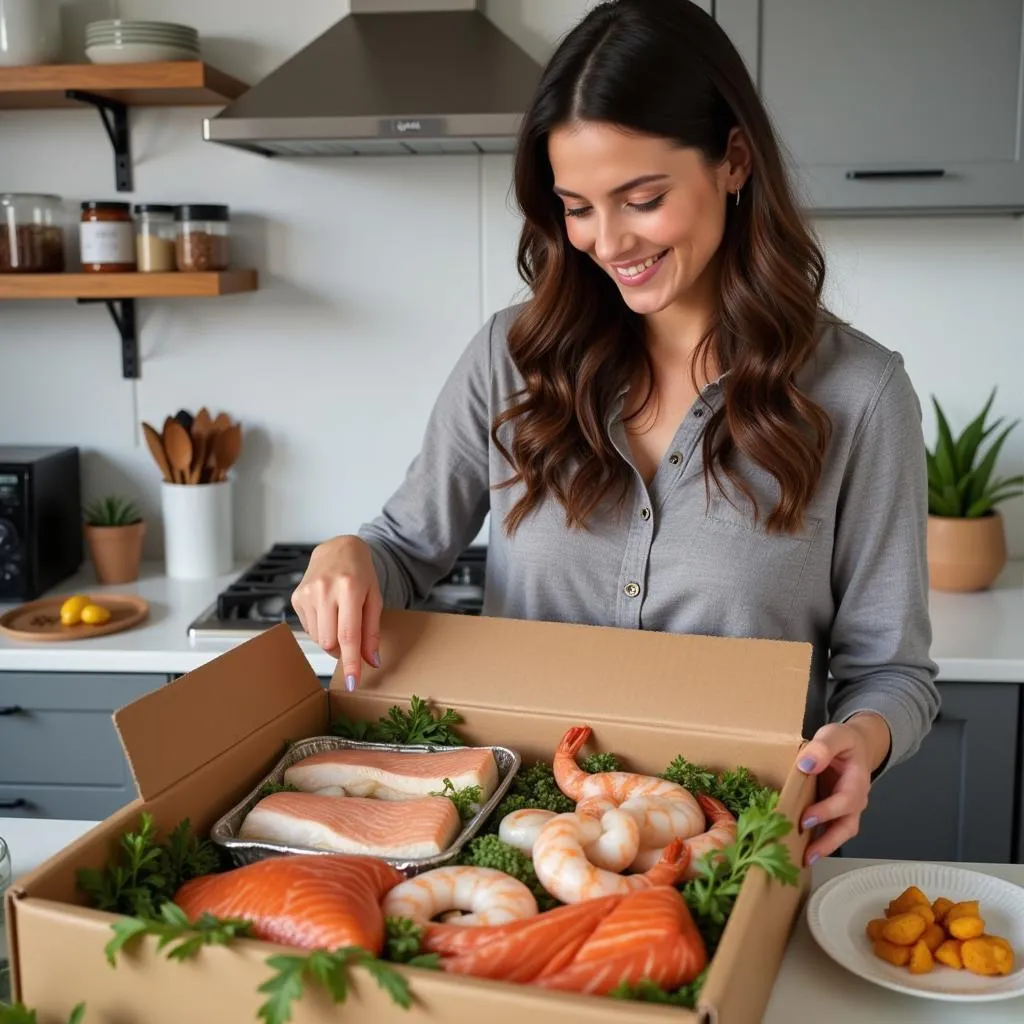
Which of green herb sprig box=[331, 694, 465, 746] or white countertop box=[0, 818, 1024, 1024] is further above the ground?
green herb sprig box=[331, 694, 465, 746]

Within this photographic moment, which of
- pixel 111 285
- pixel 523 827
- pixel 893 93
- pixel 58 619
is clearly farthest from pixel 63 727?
pixel 893 93

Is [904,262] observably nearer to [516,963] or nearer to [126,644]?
[126,644]

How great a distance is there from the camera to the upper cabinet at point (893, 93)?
2.23 metres

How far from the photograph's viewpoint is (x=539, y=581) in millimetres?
1547

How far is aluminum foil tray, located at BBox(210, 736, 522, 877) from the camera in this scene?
107 cm

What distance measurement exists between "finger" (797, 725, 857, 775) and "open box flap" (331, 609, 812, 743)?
4cm

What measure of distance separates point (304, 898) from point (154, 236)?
1893 millimetres

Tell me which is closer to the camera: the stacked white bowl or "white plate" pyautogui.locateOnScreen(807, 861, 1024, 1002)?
"white plate" pyautogui.locateOnScreen(807, 861, 1024, 1002)

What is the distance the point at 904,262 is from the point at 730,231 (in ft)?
4.23

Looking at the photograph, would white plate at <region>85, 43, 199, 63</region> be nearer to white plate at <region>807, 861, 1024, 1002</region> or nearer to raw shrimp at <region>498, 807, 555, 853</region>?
raw shrimp at <region>498, 807, 555, 853</region>

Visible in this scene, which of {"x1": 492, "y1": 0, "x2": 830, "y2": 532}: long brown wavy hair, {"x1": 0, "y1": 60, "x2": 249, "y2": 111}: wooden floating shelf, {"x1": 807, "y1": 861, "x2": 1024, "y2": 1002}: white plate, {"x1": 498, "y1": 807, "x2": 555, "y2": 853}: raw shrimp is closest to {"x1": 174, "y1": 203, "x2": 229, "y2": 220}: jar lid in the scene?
{"x1": 0, "y1": 60, "x2": 249, "y2": 111}: wooden floating shelf

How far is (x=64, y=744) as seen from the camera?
230 centimetres

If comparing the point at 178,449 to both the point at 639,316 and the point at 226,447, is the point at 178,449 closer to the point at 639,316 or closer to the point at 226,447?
the point at 226,447

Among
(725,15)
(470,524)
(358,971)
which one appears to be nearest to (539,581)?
(470,524)
